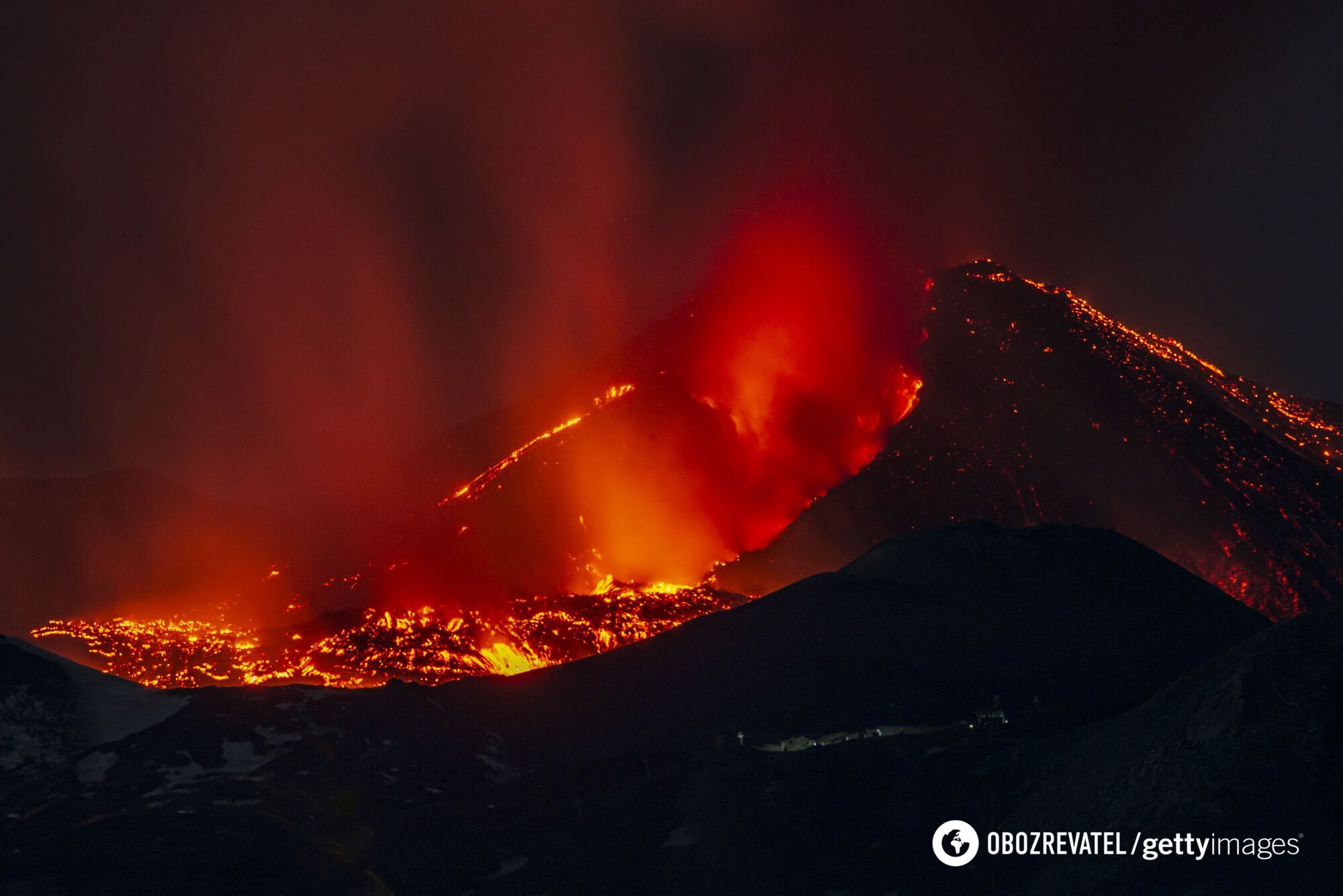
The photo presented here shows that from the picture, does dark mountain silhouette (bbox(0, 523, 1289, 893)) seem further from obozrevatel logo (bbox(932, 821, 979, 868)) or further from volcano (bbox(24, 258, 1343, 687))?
volcano (bbox(24, 258, 1343, 687))

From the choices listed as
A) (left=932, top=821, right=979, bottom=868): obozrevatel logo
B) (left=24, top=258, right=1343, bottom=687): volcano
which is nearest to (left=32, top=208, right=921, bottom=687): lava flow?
(left=24, top=258, right=1343, bottom=687): volcano

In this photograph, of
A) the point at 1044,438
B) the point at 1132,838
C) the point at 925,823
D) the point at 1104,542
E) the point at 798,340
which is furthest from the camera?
the point at 798,340

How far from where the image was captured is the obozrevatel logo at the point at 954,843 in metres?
47.8

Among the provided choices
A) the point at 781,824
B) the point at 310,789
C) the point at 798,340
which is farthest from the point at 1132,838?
the point at 798,340

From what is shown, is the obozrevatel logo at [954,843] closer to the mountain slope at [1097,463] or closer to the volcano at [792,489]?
the volcano at [792,489]

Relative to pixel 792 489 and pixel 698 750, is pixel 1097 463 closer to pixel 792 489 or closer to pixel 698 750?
pixel 792 489

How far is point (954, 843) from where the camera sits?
161 feet

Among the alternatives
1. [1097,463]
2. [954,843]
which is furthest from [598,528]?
[954,843]

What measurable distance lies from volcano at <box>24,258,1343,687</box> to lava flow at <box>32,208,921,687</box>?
420mm

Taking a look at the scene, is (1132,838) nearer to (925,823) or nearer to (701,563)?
(925,823)

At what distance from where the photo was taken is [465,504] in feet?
559

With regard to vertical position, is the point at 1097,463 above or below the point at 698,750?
above

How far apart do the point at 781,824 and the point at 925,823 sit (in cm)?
639

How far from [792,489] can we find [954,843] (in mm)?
120911
